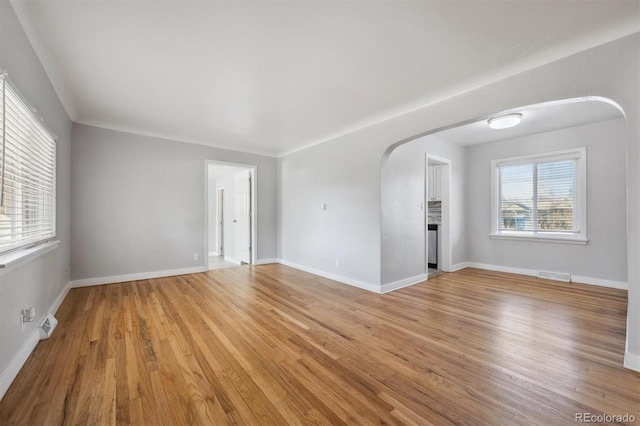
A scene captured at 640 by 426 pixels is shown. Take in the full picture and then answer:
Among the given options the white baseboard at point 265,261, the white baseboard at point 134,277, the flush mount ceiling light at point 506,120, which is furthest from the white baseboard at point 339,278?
the flush mount ceiling light at point 506,120

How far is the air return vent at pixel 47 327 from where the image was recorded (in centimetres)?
222

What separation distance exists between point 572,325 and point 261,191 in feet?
17.0

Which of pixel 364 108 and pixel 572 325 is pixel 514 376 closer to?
pixel 572 325

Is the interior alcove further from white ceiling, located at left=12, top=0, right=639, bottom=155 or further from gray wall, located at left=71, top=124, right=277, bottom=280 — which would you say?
gray wall, located at left=71, top=124, right=277, bottom=280

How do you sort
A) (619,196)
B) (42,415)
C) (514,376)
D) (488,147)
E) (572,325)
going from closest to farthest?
(42,415)
(514,376)
(572,325)
(619,196)
(488,147)

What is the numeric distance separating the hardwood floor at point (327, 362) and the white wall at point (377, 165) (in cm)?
66

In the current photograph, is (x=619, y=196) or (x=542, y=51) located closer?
(x=542, y=51)

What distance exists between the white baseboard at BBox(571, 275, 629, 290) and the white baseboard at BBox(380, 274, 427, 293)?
2.41m

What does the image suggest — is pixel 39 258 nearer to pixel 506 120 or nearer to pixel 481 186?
pixel 506 120

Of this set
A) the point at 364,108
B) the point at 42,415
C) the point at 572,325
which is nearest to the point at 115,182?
the point at 42,415

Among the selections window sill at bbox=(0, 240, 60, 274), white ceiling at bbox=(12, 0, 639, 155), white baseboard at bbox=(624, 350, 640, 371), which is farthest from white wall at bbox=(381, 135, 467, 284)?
window sill at bbox=(0, 240, 60, 274)

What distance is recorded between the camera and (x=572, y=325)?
2549mm

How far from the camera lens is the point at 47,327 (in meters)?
2.29

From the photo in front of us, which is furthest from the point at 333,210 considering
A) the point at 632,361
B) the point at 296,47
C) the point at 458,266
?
the point at 632,361
